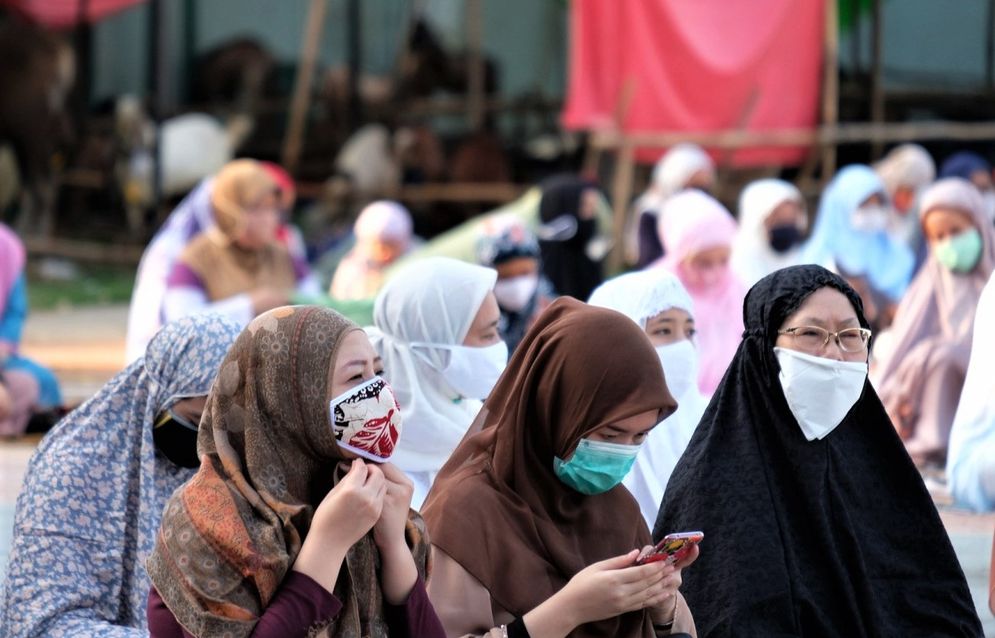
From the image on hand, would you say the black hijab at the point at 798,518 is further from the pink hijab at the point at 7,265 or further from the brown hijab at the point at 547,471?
the pink hijab at the point at 7,265

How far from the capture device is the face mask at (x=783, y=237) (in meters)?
7.41

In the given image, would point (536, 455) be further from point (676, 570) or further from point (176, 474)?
point (176, 474)

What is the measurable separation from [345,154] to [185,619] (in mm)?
10622

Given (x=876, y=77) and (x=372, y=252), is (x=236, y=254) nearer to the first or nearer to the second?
(x=372, y=252)

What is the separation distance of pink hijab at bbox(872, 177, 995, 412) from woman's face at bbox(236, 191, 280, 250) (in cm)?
245

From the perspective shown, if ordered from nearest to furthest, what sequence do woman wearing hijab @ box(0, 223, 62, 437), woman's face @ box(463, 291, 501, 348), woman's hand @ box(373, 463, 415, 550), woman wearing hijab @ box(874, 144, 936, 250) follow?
woman's hand @ box(373, 463, 415, 550) → woman's face @ box(463, 291, 501, 348) → woman wearing hijab @ box(0, 223, 62, 437) → woman wearing hijab @ box(874, 144, 936, 250)

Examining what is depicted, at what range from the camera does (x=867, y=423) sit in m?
3.11

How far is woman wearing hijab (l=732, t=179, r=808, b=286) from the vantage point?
7.41m

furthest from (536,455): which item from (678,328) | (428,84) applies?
(428,84)

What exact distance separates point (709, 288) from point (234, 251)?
6.19 feet

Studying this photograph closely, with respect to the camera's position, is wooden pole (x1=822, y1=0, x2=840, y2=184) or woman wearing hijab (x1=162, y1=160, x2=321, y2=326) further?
wooden pole (x1=822, y1=0, x2=840, y2=184)

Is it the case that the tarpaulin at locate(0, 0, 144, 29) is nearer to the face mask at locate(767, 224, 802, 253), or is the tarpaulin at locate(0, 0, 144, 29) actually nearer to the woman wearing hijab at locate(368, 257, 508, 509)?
the face mask at locate(767, 224, 802, 253)

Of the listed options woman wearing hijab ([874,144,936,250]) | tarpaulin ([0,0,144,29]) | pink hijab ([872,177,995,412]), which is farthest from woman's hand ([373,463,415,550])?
tarpaulin ([0,0,144,29])

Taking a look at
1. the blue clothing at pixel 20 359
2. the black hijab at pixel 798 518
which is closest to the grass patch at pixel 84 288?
the blue clothing at pixel 20 359
